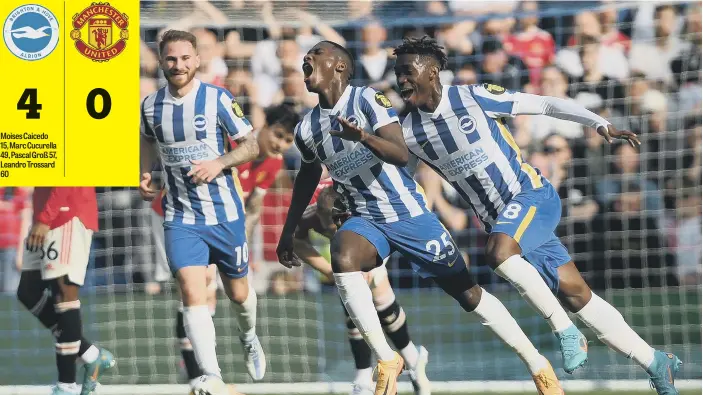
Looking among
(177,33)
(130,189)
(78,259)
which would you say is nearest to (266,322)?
(130,189)

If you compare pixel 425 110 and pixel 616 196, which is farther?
pixel 616 196

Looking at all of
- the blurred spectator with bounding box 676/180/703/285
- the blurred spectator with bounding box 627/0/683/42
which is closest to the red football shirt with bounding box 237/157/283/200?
the blurred spectator with bounding box 627/0/683/42

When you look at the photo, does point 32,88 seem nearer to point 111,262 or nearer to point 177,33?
point 177,33

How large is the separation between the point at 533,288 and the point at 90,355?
2.96 metres

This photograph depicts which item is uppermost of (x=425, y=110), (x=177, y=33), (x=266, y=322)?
(x=177, y=33)

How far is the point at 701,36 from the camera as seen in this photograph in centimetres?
946

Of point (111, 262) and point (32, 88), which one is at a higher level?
point (32, 88)

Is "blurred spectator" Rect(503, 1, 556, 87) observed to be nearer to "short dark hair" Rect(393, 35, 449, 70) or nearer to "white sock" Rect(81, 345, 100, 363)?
"short dark hair" Rect(393, 35, 449, 70)

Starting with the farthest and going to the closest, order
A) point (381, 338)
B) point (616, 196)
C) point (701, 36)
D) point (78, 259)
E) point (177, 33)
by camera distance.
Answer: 1. point (616, 196)
2. point (701, 36)
3. point (78, 259)
4. point (177, 33)
5. point (381, 338)

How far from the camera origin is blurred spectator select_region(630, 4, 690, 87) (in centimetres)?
955

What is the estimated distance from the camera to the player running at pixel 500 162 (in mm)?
6383

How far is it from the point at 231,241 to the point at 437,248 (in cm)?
126

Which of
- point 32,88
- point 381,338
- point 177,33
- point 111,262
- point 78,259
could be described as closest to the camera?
point 381,338

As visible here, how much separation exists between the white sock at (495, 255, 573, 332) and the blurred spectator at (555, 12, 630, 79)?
12.7 feet
